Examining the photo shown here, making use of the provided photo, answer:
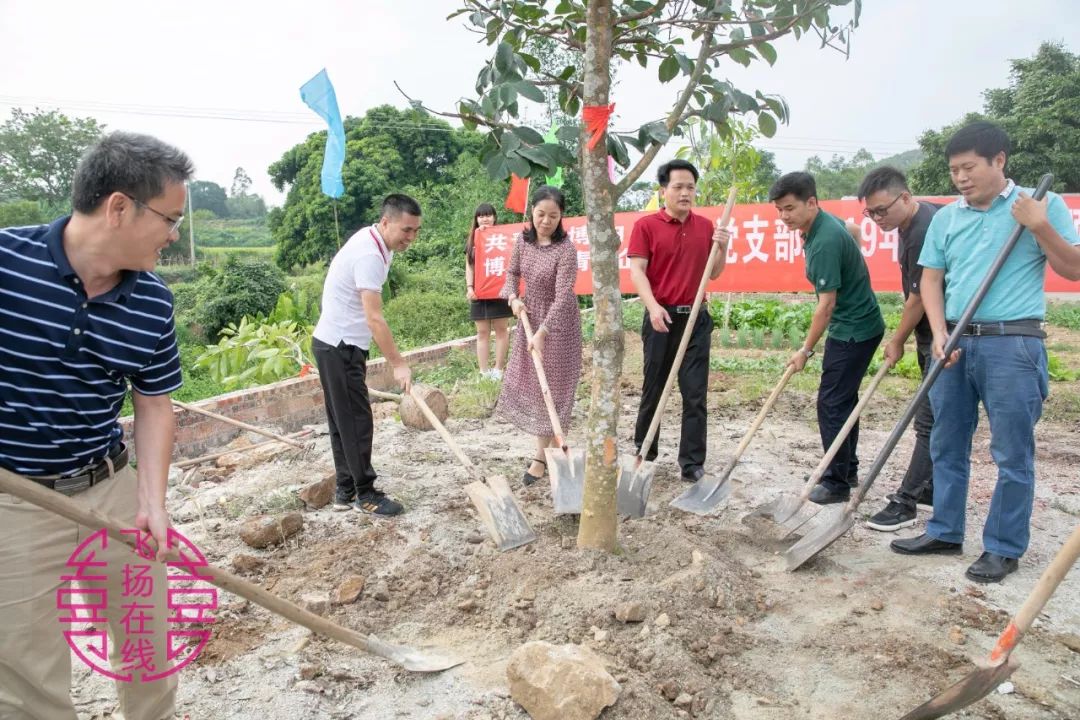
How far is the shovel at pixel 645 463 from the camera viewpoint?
11.8 ft

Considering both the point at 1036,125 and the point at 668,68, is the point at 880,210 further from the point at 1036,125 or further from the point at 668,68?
the point at 1036,125

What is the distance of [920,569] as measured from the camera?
121 inches

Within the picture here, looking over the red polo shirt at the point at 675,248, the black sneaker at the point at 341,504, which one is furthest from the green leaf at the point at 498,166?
the black sneaker at the point at 341,504

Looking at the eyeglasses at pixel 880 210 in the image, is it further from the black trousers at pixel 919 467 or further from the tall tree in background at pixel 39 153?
the tall tree in background at pixel 39 153

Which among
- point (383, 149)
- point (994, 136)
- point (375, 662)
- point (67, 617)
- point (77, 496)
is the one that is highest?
point (383, 149)

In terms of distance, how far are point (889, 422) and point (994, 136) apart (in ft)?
10.6

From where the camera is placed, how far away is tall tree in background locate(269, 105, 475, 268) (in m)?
21.0

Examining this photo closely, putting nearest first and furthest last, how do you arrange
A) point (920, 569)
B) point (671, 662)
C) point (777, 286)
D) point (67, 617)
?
point (67, 617) < point (671, 662) < point (920, 569) < point (777, 286)

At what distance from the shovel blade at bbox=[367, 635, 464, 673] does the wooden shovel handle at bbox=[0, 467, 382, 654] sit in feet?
0.56

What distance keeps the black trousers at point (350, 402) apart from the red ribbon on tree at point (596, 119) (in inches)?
70.3

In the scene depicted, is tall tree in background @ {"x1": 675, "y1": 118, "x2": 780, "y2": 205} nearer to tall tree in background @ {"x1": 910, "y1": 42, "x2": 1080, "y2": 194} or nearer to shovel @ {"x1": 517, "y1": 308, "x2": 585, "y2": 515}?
shovel @ {"x1": 517, "y1": 308, "x2": 585, "y2": 515}

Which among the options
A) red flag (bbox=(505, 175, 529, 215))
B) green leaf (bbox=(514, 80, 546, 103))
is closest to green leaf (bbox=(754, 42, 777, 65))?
green leaf (bbox=(514, 80, 546, 103))

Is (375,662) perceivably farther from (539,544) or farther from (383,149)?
(383,149)

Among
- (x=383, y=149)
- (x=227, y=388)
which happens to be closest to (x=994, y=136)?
(x=227, y=388)
